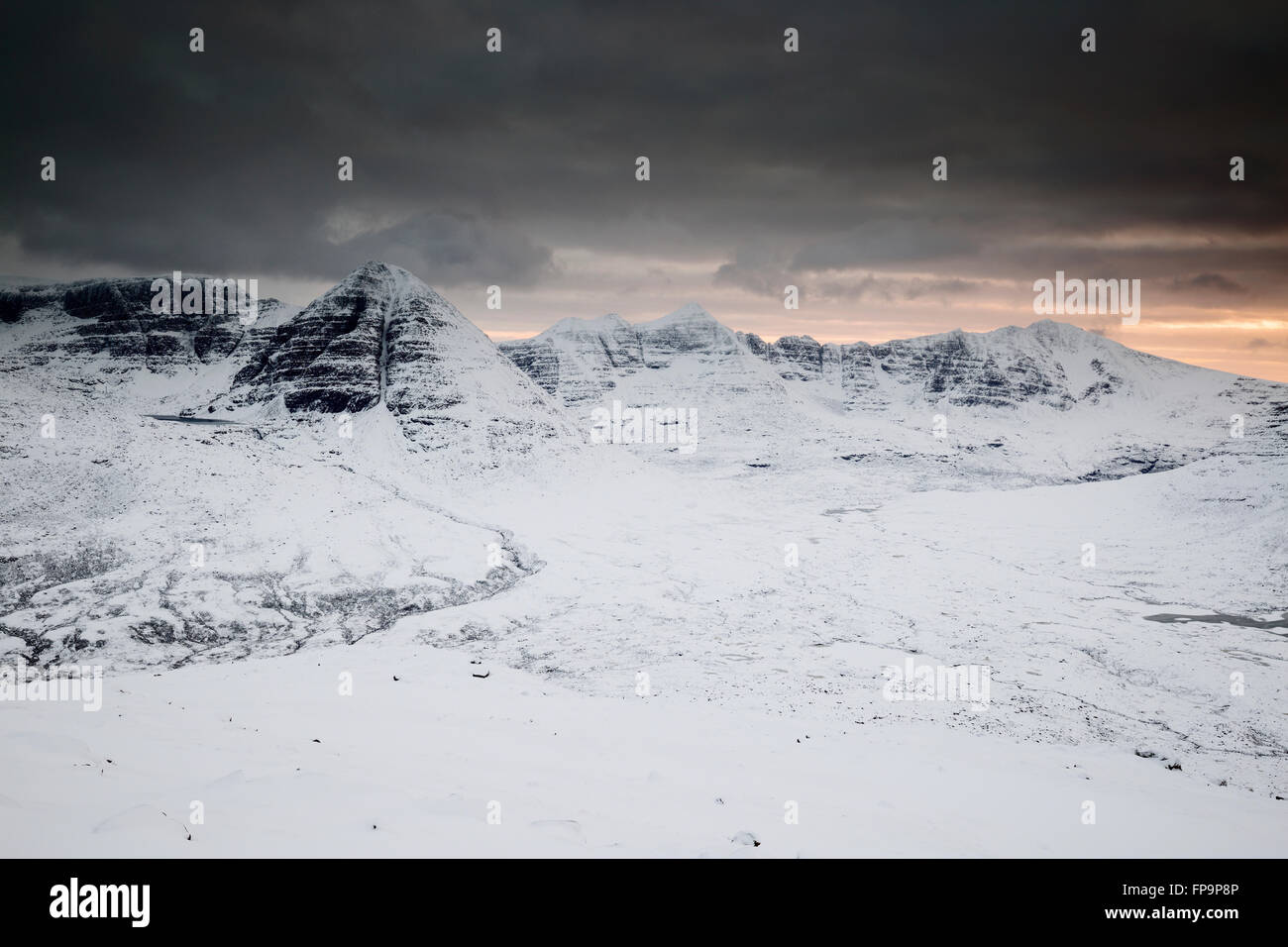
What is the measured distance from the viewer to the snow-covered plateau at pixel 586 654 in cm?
1126

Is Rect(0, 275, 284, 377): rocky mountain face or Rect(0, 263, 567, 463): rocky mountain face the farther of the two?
Rect(0, 275, 284, 377): rocky mountain face

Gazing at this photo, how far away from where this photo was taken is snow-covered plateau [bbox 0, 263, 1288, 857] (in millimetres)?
11258

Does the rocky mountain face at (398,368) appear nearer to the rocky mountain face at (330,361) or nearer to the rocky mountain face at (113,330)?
the rocky mountain face at (330,361)

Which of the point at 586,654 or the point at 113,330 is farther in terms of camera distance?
the point at 113,330

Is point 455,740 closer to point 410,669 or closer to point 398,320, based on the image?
point 410,669

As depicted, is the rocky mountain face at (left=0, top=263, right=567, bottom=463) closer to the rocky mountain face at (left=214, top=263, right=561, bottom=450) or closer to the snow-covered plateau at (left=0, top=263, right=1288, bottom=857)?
the rocky mountain face at (left=214, top=263, right=561, bottom=450)

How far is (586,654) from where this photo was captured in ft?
102

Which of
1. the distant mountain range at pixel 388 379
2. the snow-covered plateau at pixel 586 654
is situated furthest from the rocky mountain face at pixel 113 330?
the snow-covered plateau at pixel 586 654

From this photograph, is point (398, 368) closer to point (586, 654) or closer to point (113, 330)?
point (586, 654)

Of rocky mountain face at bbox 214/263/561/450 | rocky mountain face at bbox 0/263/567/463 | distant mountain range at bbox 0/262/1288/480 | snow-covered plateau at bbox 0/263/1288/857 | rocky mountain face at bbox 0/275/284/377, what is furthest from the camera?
rocky mountain face at bbox 0/275/284/377

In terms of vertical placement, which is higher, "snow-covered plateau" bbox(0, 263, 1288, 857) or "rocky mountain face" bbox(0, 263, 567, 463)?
"rocky mountain face" bbox(0, 263, 567, 463)

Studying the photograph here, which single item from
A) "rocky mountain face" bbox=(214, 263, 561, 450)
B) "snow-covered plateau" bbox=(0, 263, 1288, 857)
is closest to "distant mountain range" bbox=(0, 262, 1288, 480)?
"rocky mountain face" bbox=(214, 263, 561, 450)

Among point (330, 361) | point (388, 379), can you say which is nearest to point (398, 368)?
point (388, 379)
